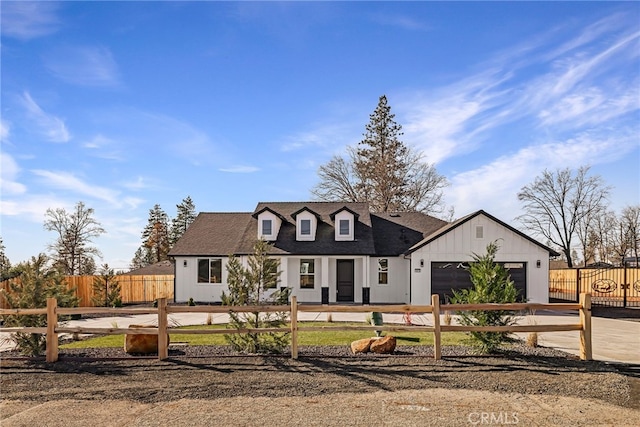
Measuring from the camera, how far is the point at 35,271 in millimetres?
10664

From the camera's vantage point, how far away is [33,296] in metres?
10.6

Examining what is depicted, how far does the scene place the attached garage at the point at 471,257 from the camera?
21.5 meters

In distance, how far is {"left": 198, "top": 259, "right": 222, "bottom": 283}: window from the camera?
82.5ft

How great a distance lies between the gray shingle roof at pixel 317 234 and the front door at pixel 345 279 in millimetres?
1050

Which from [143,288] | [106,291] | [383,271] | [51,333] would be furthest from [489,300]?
[143,288]

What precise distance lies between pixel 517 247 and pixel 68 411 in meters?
19.4

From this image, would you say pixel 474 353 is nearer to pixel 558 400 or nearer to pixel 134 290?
pixel 558 400

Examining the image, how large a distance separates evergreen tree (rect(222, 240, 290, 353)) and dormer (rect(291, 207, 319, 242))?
13456 millimetres

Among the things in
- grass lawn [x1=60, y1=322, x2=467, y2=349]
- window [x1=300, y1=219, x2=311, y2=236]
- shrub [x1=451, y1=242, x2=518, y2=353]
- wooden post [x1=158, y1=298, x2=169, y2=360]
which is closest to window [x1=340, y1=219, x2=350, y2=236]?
window [x1=300, y1=219, x2=311, y2=236]

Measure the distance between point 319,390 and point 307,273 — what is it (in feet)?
55.5

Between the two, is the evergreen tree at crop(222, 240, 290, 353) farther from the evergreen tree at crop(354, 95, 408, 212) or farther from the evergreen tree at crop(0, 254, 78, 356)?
the evergreen tree at crop(354, 95, 408, 212)

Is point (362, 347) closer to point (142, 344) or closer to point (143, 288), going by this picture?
point (142, 344)

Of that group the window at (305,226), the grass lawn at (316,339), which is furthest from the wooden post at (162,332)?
the window at (305,226)
